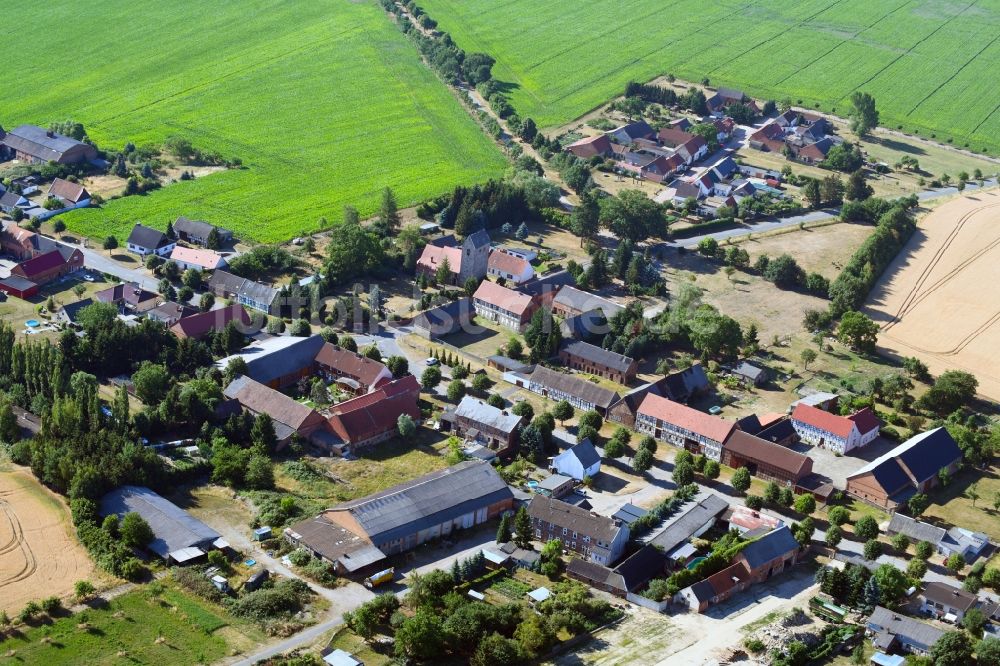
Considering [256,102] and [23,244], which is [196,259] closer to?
[23,244]

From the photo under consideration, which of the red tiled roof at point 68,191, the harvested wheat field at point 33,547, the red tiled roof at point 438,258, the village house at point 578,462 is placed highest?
the red tiled roof at point 68,191

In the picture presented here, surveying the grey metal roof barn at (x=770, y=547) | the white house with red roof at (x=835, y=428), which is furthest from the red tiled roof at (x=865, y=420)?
the grey metal roof barn at (x=770, y=547)

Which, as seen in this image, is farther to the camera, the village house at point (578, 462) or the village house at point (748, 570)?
the village house at point (578, 462)

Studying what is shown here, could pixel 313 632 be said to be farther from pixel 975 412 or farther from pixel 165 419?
pixel 975 412

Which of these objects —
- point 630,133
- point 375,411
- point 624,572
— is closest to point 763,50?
point 630,133

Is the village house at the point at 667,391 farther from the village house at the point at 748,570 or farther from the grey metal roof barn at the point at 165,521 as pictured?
the grey metal roof barn at the point at 165,521

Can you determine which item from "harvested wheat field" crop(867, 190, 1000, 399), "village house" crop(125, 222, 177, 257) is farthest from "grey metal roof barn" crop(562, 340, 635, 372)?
"village house" crop(125, 222, 177, 257)

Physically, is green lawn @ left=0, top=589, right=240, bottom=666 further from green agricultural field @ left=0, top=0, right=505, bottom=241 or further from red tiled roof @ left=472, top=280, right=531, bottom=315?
green agricultural field @ left=0, top=0, right=505, bottom=241

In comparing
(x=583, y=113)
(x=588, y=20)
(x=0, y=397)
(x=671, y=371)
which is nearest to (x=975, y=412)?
(x=671, y=371)
